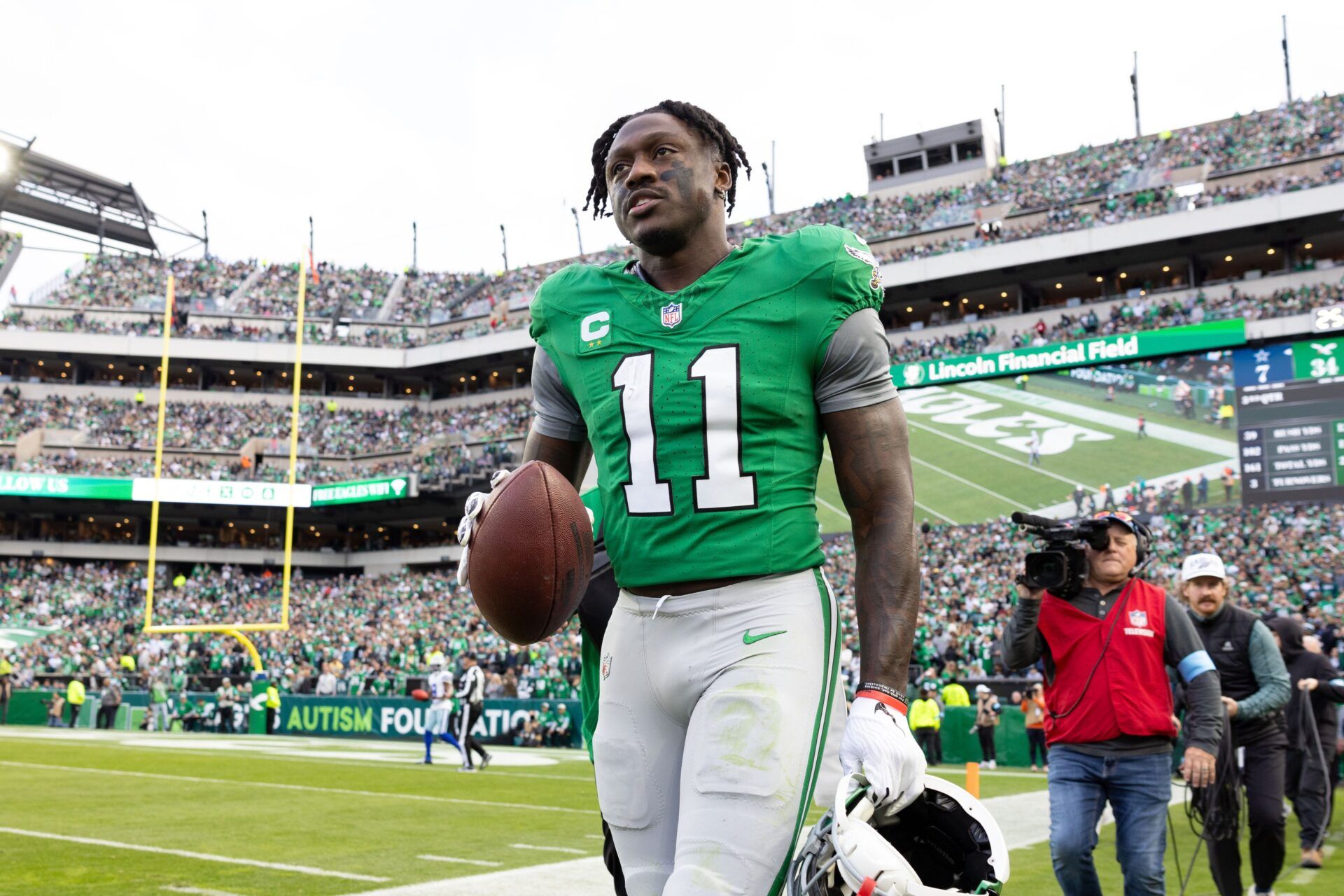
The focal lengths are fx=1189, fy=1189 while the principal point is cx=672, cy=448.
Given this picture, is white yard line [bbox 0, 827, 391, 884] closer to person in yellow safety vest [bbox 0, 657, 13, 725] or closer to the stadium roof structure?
person in yellow safety vest [bbox 0, 657, 13, 725]

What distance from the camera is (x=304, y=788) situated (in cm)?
1075

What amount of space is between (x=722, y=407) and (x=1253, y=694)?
481 centimetres

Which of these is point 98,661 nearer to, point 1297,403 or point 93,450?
point 93,450

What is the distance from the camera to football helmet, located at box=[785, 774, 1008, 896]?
73.5 inches

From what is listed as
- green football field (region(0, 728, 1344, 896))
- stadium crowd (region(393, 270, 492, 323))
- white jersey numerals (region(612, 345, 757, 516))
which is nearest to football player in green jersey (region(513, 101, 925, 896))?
white jersey numerals (region(612, 345, 757, 516))

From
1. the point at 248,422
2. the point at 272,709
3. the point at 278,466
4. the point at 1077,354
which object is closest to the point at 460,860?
the point at 272,709

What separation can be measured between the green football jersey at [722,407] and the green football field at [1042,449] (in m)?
23.9

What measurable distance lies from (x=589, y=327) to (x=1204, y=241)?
35.7 meters

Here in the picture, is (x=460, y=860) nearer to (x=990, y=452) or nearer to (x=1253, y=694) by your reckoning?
(x=1253, y=694)

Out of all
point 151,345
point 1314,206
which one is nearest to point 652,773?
point 1314,206

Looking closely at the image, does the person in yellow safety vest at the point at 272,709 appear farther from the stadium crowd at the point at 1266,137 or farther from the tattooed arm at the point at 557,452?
the stadium crowd at the point at 1266,137

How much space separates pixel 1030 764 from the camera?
1603 cm

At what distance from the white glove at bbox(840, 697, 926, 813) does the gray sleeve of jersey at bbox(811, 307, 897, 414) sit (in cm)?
59

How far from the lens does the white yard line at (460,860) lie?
652 cm
